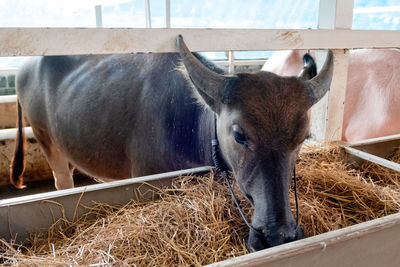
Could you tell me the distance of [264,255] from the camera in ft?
3.29

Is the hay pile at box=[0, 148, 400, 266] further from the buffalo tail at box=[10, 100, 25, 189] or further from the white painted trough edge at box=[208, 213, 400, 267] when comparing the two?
the buffalo tail at box=[10, 100, 25, 189]

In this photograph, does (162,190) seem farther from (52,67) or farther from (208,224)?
(52,67)

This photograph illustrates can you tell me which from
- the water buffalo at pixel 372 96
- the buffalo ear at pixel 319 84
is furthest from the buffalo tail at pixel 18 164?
the water buffalo at pixel 372 96

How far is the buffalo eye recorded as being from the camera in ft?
4.94

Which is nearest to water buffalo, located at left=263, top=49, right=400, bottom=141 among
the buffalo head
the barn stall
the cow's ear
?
the barn stall

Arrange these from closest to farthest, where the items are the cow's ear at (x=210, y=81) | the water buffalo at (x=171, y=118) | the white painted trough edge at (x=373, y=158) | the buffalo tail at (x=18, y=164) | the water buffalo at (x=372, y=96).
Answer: the water buffalo at (x=171, y=118) → the cow's ear at (x=210, y=81) → the white painted trough edge at (x=373, y=158) → the water buffalo at (x=372, y=96) → the buffalo tail at (x=18, y=164)

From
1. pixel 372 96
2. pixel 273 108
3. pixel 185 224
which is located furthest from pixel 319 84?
pixel 372 96

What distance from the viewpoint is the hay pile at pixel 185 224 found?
134cm

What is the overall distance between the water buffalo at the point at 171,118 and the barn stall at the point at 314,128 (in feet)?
0.72

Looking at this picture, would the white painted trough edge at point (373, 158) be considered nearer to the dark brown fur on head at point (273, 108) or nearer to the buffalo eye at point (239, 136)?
the dark brown fur on head at point (273, 108)

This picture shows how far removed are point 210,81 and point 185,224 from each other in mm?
649

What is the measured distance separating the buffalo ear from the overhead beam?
1.26ft

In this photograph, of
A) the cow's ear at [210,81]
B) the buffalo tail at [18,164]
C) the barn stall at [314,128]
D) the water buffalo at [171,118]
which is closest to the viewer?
the barn stall at [314,128]

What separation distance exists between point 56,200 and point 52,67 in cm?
192
